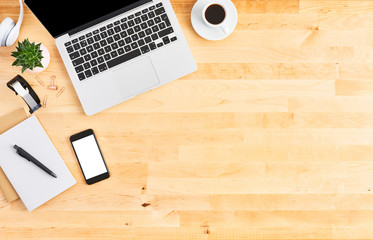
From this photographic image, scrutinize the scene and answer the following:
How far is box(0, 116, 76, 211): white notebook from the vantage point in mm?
1083

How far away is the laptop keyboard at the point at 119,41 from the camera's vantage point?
107 centimetres

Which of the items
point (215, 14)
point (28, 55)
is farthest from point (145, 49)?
point (28, 55)

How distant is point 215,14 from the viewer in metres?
1.07

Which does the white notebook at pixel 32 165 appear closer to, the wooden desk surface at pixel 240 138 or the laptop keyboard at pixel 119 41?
the wooden desk surface at pixel 240 138

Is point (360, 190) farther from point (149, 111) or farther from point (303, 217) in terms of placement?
point (149, 111)

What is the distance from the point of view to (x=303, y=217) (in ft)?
3.62

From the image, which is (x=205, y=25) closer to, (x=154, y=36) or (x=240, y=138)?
(x=154, y=36)

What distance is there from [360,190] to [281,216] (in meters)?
0.29

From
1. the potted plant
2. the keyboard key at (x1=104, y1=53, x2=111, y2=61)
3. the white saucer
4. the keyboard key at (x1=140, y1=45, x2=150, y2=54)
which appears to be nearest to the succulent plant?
the potted plant

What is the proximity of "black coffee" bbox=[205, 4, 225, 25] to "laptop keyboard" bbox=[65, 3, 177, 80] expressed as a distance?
0.13 m

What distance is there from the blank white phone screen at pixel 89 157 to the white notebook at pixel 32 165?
6 centimetres

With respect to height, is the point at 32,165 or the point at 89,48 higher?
the point at 89,48

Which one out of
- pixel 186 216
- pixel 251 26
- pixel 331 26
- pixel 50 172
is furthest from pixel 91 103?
pixel 331 26

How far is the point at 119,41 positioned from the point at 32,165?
0.52m
